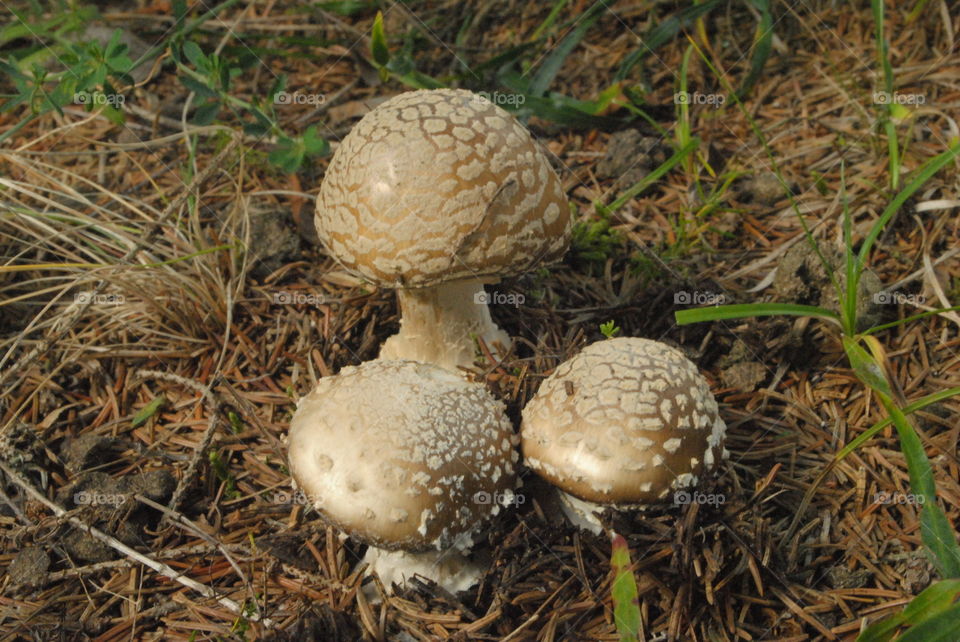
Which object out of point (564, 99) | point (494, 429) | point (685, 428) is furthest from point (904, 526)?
point (564, 99)

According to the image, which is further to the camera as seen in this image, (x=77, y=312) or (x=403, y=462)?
(x=77, y=312)

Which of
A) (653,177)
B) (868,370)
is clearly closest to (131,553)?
(868,370)

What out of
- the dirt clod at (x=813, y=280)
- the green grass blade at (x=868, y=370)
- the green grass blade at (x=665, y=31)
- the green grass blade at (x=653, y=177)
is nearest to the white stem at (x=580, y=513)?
the green grass blade at (x=868, y=370)

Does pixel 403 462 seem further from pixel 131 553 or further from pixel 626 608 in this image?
pixel 131 553

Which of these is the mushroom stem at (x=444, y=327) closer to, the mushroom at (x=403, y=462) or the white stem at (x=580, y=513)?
the mushroom at (x=403, y=462)

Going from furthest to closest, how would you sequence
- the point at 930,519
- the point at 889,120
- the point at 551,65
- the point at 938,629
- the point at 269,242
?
the point at 551,65 → the point at 269,242 → the point at 889,120 → the point at 930,519 → the point at 938,629

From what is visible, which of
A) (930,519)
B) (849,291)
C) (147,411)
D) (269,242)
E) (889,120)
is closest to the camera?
(930,519)
